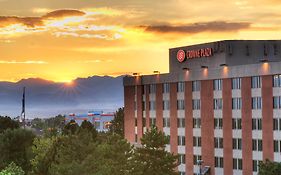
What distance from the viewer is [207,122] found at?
123 m

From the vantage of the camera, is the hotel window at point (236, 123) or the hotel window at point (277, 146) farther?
the hotel window at point (236, 123)

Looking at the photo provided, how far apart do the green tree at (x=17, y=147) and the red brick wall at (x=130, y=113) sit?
983 inches

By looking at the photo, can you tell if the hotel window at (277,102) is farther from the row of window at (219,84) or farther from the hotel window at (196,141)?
the hotel window at (196,141)

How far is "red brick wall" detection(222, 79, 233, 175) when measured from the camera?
11681 centimetres

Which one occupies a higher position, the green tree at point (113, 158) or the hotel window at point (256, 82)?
the hotel window at point (256, 82)

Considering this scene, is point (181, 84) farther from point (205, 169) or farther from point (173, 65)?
point (205, 169)

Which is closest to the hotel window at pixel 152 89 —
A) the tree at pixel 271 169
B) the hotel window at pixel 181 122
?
the hotel window at pixel 181 122

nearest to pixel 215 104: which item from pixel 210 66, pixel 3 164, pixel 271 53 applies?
pixel 210 66

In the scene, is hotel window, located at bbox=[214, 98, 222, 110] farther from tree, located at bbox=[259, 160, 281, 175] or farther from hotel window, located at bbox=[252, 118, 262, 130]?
tree, located at bbox=[259, 160, 281, 175]

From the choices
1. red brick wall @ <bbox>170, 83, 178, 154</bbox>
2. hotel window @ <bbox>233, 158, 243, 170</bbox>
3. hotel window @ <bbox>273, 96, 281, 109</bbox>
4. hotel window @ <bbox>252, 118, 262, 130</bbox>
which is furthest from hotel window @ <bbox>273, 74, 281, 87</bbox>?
red brick wall @ <bbox>170, 83, 178, 154</bbox>

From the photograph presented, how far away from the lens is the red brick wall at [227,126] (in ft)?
383

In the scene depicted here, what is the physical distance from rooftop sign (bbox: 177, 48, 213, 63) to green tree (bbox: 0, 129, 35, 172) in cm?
3538

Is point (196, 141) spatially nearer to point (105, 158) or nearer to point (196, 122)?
point (196, 122)

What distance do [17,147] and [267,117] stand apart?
166 feet
